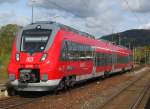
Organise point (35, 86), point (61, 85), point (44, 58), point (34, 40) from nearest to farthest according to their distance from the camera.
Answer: point (35, 86) < point (44, 58) < point (34, 40) < point (61, 85)

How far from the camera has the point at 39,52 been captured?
64.1 ft

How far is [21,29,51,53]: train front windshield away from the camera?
1979 cm

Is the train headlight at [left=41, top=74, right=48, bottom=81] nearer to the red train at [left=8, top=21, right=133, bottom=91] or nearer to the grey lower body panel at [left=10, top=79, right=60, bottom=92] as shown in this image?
the red train at [left=8, top=21, right=133, bottom=91]

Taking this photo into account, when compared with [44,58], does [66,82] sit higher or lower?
lower

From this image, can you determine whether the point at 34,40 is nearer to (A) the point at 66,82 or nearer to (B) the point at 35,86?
(B) the point at 35,86

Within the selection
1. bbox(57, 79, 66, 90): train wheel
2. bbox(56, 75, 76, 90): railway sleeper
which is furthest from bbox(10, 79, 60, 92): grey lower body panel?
bbox(56, 75, 76, 90): railway sleeper

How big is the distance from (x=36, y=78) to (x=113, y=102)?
146 inches

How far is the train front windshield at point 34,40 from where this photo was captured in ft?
64.9

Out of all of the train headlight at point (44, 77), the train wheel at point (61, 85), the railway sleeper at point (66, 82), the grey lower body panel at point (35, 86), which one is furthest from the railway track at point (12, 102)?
the railway sleeper at point (66, 82)

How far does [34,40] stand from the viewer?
20.0 metres

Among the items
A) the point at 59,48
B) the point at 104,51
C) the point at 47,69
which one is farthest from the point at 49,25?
the point at 104,51

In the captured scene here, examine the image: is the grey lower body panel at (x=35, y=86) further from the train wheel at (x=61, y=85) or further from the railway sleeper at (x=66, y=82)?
the railway sleeper at (x=66, y=82)

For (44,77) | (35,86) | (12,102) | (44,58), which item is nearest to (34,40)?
(44,58)

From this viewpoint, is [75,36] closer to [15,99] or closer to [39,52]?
[39,52]
